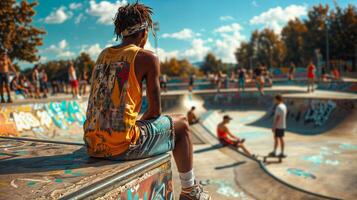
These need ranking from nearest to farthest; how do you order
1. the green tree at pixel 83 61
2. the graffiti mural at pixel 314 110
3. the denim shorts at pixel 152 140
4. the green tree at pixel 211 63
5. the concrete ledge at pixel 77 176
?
the concrete ledge at pixel 77 176 < the denim shorts at pixel 152 140 < the graffiti mural at pixel 314 110 < the green tree at pixel 83 61 < the green tree at pixel 211 63

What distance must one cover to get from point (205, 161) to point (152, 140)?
5.85m

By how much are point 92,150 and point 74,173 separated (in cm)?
37

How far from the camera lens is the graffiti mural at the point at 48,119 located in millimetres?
9039

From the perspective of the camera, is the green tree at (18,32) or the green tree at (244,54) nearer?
the green tree at (18,32)

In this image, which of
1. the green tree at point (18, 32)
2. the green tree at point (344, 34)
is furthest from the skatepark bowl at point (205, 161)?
the green tree at point (344, 34)

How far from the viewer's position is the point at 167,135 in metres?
2.70

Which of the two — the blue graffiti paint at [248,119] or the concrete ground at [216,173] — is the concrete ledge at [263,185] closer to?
the concrete ground at [216,173]

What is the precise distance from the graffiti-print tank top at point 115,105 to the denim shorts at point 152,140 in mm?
66

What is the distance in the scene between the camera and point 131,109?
2.46 m

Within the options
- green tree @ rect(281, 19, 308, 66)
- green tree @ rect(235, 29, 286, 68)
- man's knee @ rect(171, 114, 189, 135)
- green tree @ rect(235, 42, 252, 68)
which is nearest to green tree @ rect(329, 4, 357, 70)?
green tree @ rect(281, 19, 308, 66)

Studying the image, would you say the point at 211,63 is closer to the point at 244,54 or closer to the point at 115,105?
the point at 244,54

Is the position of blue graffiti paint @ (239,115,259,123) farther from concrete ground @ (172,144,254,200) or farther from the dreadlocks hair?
the dreadlocks hair

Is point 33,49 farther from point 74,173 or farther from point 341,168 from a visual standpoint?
point 74,173

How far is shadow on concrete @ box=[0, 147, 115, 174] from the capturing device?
8.14ft
